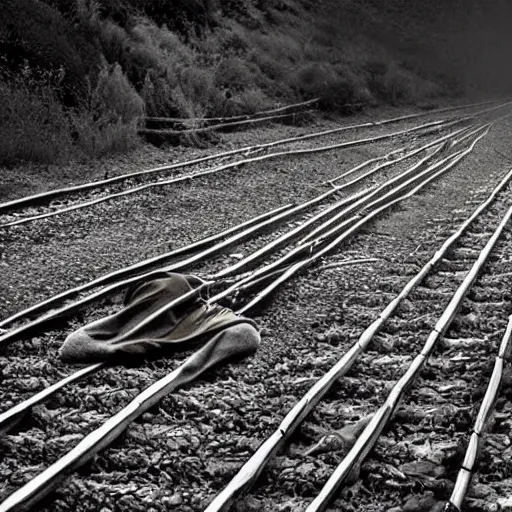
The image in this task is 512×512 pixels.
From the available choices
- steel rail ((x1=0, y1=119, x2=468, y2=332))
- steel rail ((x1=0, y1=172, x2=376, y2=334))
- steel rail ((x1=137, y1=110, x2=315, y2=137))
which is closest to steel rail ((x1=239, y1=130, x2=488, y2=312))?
steel rail ((x1=0, y1=172, x2=376, y2=334))

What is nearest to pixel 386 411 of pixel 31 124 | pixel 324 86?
pixel 31 124

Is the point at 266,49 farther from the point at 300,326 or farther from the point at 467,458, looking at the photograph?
the point at 467,458

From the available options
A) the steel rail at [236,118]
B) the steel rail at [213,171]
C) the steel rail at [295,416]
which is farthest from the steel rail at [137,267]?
the steel rail at [236,118]

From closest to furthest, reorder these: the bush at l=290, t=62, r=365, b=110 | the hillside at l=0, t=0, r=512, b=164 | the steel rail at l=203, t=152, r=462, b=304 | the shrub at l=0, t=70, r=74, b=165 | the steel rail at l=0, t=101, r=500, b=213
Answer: the steel rail at l=203, t=152, r=462, b=304 → the steel rail at l=0, t=101, r=500, b=213 → the shrub at l=0, t=70, r=74, b=165 → the hillside at l=0, t=0, r=512, b=164 → the bush at l=290, t=62, r=365, b=110

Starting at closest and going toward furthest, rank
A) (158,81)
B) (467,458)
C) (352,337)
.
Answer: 1. (467,458)
2. (352,337)
3. (158,81)

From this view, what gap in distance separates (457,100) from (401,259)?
1170 inches

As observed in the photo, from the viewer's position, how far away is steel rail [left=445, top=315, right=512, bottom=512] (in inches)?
150

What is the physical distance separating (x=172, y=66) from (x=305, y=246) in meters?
10.8

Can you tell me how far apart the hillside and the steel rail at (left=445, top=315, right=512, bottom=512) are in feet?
26.7

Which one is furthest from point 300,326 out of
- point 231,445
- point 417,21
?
point 417,21

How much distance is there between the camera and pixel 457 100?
35969mm

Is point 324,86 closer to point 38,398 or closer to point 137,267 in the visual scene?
point 137,267

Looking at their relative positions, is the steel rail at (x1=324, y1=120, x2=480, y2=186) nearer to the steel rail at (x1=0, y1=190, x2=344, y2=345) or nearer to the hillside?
the steel rail at (x1=0, y1=190, x2=344, y2=345)

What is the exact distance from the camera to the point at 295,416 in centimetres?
458
